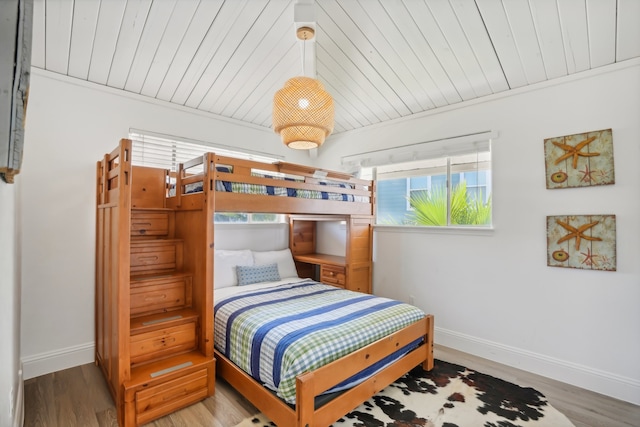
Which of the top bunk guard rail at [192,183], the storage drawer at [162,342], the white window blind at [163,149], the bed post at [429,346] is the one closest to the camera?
the storage drawer at [162,342]

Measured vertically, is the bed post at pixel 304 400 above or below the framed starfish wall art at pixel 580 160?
below

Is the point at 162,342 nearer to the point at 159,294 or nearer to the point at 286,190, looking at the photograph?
the point at 159,294

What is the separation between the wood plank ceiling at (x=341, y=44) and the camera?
82.6 inches

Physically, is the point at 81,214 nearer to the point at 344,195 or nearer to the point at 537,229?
the point at 344,195

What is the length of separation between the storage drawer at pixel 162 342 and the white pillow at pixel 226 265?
0.88 meters

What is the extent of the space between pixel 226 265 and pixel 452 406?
8.07 feet

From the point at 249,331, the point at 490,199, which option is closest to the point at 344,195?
the point at 490,199

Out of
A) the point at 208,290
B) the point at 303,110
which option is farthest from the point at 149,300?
the point at 303,110

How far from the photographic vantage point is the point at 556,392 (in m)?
2.38

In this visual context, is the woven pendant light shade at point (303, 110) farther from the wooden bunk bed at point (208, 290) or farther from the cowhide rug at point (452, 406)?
the cowhide rug at point (452, 406)

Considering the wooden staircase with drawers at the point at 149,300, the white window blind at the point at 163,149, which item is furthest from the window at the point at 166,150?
the wooden staircase with drawers at the point at 149,300

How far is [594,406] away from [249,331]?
2598 mm

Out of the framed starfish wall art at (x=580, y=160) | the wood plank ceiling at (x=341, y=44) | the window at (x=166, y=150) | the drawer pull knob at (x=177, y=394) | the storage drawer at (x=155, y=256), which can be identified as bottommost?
the drawer pull knob at (x=177, y=394)

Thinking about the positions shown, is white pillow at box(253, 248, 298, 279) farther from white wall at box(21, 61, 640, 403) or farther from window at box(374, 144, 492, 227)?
white wall at box(21, 61, 640, 403)
